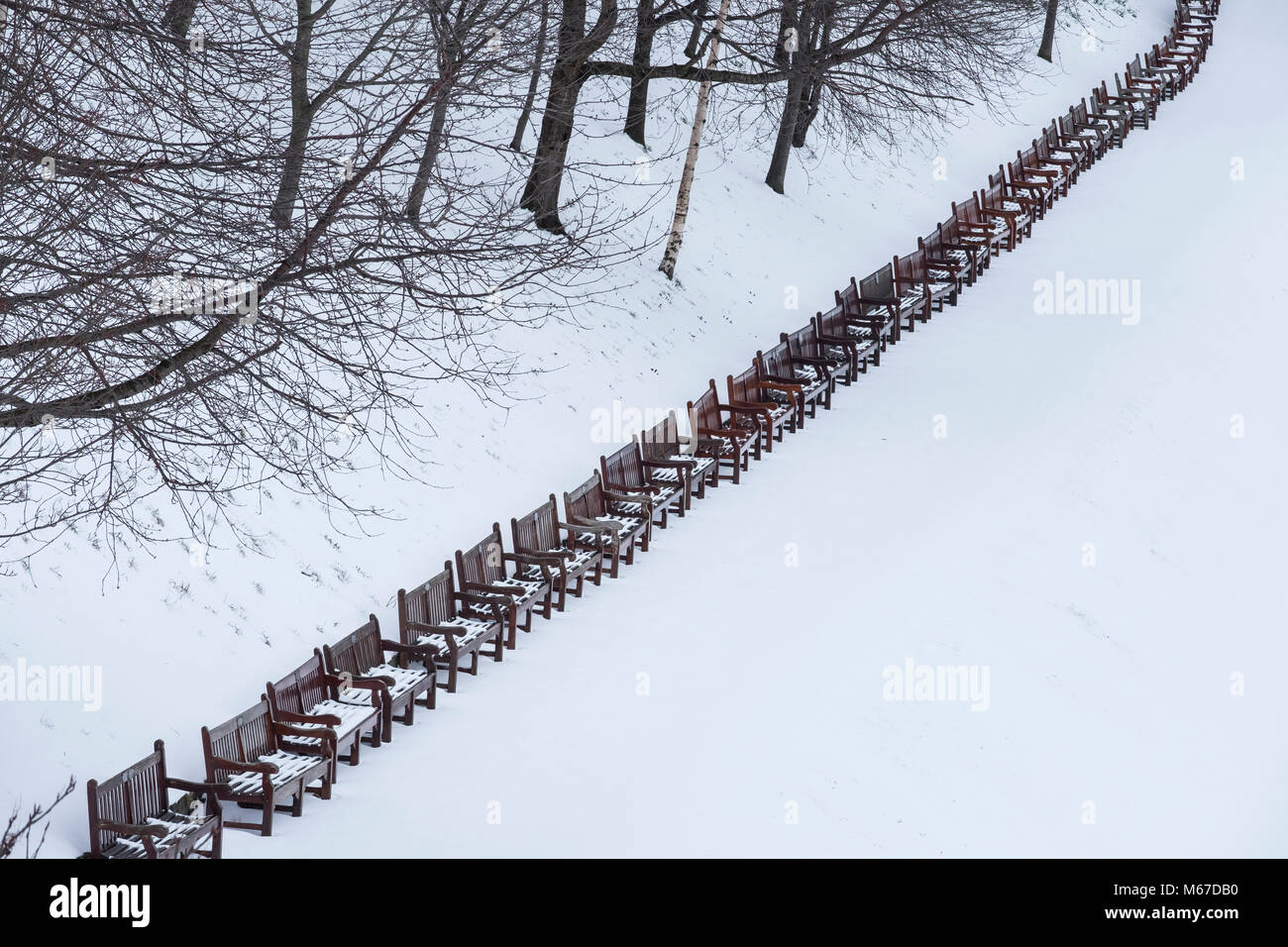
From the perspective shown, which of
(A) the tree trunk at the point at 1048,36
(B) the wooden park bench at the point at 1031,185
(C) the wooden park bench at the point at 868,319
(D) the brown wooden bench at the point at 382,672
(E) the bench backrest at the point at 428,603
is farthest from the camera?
(A) the tree trunk at the point at 1048,36

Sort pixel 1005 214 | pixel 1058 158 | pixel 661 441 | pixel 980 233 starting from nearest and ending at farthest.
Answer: pixel 661 441 → pixel 980 233 → pixel 1005 214 → pixel 1058 158

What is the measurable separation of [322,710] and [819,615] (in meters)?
4.96

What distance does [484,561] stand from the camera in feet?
42.7

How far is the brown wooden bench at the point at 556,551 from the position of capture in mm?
13025

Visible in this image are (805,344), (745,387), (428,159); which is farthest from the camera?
(805,344)

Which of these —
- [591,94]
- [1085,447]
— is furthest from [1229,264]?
[591,94]

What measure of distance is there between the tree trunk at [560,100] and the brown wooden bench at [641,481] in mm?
2531

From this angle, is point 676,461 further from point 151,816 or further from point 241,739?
point 151,816

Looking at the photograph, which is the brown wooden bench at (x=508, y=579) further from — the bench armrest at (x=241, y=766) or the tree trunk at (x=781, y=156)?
the tree trunk at (x=781, y=156)

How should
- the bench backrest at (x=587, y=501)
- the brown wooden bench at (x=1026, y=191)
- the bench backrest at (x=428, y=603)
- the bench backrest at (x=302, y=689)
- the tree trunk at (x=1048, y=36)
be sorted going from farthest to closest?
the tree trunk at (x=1048, y=36) → the brown wooden bench at (x=1026, y=191) → the bench backrest at (x=587, y=501) → the bench backrest at (x=428, y=603) → the bench backrest at (x=302, y=689)

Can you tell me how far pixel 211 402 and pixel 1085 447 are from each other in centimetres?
1299

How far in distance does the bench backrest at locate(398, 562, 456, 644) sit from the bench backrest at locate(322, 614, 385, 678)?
0.28 m

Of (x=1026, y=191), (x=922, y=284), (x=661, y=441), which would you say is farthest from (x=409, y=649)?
(x=1026, y=191)

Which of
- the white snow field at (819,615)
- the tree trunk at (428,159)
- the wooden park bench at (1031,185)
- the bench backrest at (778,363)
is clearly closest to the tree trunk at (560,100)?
the white snow field at (819,615)
